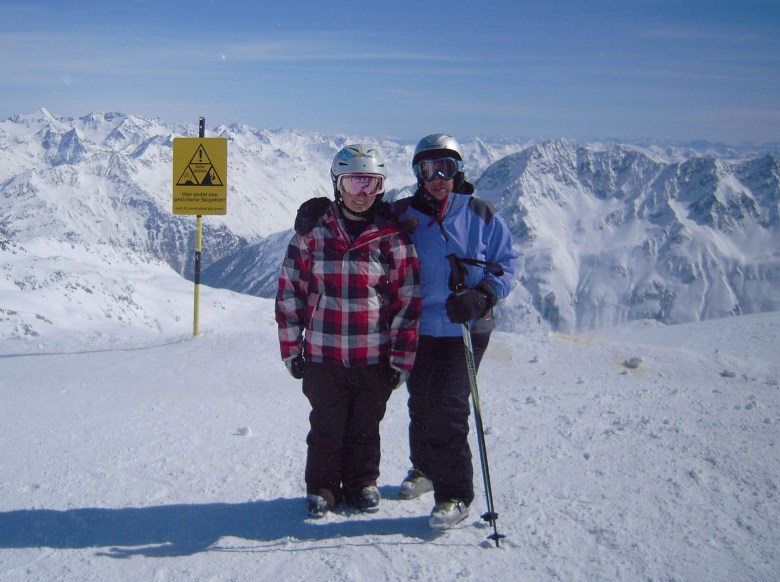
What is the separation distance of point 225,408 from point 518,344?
4.90m

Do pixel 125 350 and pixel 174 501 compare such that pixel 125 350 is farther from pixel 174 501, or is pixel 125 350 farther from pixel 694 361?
pixel 694 361

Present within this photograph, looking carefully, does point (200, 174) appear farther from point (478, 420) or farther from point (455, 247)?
point (478, 420)

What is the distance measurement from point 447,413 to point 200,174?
7091mm

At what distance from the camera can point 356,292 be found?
4035 millimetres

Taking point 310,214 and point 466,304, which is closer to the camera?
point 466,304

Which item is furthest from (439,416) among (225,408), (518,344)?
(518,344)

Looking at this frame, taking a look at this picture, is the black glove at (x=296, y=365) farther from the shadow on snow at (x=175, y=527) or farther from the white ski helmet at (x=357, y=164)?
the white ski helmet at (x=357, y=164)

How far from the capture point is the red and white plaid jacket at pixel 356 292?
403cm

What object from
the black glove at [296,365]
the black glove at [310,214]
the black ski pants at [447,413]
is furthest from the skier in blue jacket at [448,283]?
the black glove at [296,365]

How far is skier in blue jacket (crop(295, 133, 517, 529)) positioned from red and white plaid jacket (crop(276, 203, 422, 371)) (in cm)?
15

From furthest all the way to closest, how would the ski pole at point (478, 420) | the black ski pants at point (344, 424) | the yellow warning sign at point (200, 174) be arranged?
the yellow warning sign at point (200, 174) → the black ski pants at point (344, 424) → the ski pole at point (478, 420)

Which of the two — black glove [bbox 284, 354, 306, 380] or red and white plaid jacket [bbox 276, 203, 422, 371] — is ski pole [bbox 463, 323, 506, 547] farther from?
black glove [bbox 284, 354, 306, 380]

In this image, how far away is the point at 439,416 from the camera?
13.4 feet

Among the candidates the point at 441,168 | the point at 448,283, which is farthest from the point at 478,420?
the point at 441,168
